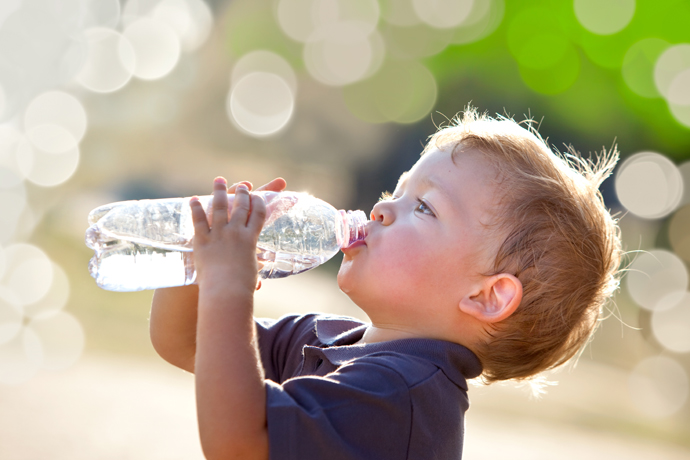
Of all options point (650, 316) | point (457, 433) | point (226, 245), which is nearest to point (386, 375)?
point (457, 433)

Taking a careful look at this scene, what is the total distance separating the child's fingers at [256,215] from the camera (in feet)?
4.13

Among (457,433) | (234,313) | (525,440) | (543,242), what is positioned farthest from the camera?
(525,440)

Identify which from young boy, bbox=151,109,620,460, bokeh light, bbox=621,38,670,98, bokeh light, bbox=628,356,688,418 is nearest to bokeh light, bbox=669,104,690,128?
bokeh light, bbox=621,38,670,98

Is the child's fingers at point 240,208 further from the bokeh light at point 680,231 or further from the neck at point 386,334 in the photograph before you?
the bokeh light at point 680,231

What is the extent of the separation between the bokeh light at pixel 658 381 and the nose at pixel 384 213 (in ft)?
13.2

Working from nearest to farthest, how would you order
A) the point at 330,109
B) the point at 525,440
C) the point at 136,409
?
1. the point at 136,409
2. the point at 525,440
3. the point at 330,109

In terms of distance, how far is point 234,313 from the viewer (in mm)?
1123

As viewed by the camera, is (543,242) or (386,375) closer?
(386,375)

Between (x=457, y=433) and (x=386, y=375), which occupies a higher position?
(x=386, y=375)

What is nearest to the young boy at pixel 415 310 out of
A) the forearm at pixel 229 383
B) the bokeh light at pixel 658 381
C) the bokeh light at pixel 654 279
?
the forearm at pixel 229 383

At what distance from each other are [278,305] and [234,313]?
168 inches

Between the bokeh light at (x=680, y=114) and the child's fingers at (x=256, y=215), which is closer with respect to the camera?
the child's fingers at (x=256, y=215)

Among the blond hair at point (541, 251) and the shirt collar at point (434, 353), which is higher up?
the blond hair at point (541, 251)

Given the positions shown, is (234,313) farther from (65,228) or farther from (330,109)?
(330,109)
